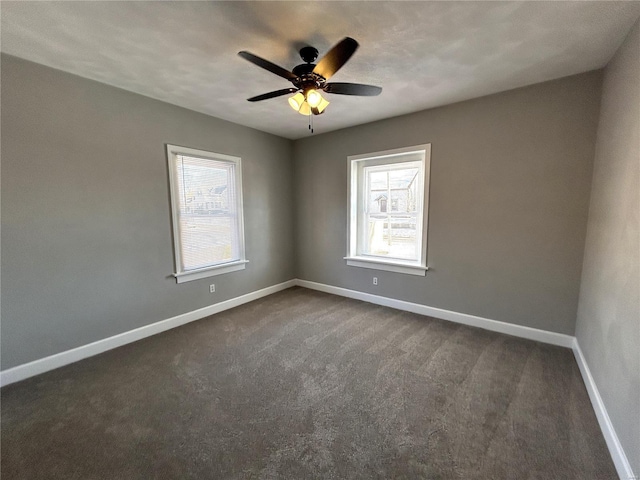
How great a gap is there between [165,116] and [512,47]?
3312 mm

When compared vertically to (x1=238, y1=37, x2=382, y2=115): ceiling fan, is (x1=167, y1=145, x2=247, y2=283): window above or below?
below

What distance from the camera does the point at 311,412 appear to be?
180cm

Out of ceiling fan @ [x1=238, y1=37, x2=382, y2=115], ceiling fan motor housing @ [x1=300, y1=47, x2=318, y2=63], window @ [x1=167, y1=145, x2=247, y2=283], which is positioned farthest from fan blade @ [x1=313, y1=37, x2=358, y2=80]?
window @ [x1=167, y1=145, x2=247, y2=283]

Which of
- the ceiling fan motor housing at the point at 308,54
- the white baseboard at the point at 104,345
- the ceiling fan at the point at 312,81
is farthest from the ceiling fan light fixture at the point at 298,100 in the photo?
the white baseboard at the point at 104,345

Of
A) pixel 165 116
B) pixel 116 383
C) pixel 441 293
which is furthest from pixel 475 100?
pixel 116 383

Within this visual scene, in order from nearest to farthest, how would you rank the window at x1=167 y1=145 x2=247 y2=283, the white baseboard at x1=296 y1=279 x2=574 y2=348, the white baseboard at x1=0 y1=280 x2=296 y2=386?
the white baseboard at x1=0 y1=280 x2=296 y2=386 < the white baseboard at x1=296 y1=279 x2=574 y2=348 < the window at x1=167 y1=145 x2=247 y2=283

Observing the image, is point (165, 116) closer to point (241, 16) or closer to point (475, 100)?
point (241, 16)

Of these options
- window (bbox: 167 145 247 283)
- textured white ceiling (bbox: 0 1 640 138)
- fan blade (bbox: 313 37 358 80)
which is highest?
textured white ceiling (bbox: 0 1 640 138)

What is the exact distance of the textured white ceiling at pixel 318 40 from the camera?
5.10 feet

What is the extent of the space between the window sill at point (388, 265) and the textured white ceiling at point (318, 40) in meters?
2.04

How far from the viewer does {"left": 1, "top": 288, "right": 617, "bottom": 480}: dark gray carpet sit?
143 centimetres

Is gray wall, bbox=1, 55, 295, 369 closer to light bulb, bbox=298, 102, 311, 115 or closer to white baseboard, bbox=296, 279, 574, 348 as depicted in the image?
light bulb, bbox=298, 102, 311, 115

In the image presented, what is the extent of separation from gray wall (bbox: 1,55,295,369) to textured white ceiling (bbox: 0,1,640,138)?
0.95 ft

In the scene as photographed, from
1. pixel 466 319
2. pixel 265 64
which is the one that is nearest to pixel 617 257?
pixel 466 319
